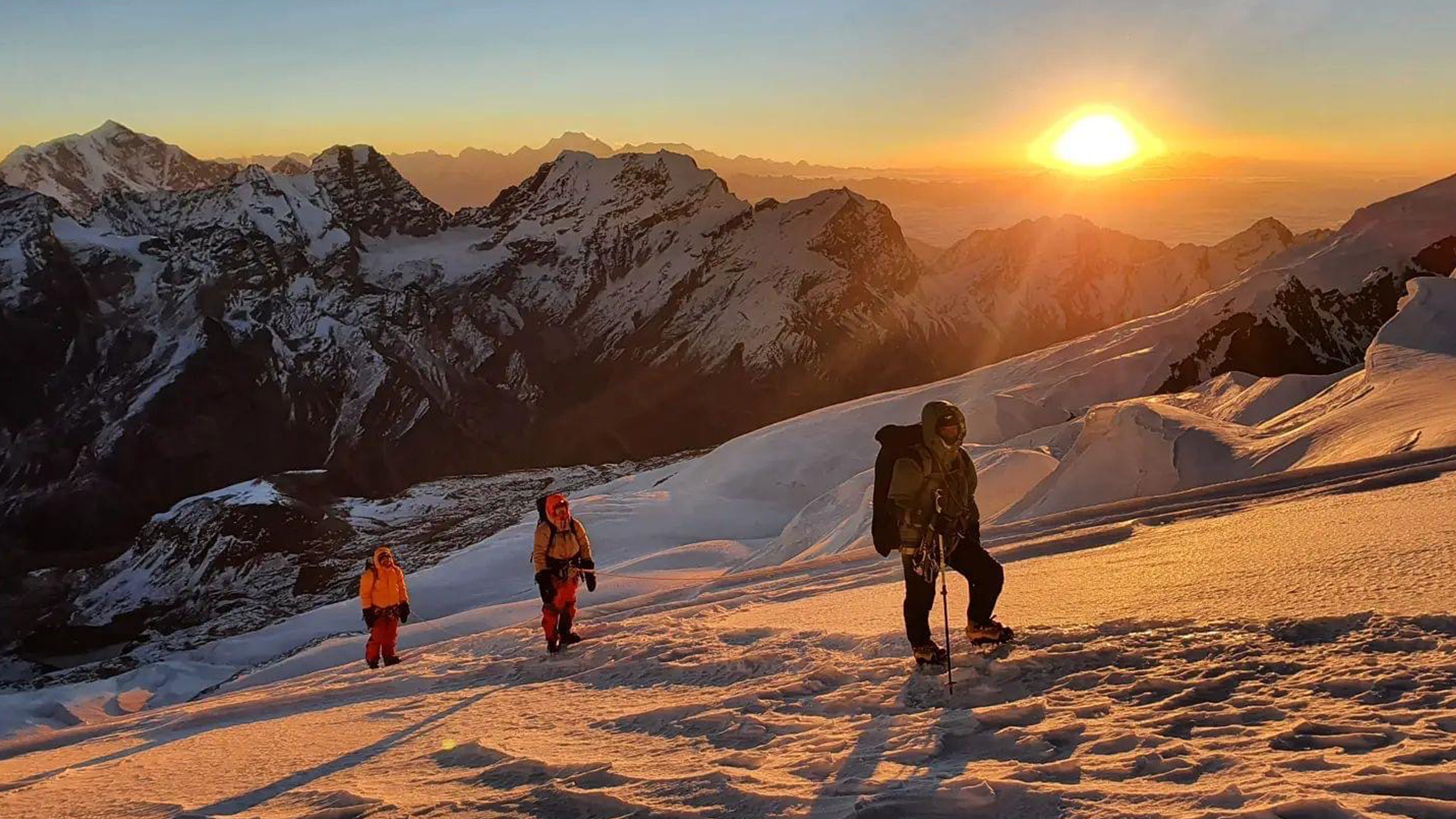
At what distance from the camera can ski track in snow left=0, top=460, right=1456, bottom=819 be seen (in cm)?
476

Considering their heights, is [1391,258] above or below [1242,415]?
above

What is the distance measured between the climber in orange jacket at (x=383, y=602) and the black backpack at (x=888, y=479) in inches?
432

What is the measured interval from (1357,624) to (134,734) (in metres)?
12.1

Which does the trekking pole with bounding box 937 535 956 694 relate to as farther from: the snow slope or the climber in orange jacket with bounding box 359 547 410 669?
the climber in orange jacket with bounding box 359 547 410 669

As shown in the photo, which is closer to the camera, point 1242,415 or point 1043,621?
point 1043,621

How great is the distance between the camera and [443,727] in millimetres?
8023

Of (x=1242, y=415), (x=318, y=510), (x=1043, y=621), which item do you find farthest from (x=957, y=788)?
(x=318, y=510)

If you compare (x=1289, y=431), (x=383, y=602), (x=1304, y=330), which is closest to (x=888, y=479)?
(x=383, y=602)

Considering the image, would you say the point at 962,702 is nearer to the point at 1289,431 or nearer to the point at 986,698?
the point at 986,698

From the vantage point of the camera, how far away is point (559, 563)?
1247cm

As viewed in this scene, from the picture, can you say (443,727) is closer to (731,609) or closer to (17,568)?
(731,609)

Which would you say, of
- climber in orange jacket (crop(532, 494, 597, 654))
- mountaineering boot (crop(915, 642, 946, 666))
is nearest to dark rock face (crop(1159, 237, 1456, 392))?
climber in orange jacket (crop(532, 494, 597, 654))

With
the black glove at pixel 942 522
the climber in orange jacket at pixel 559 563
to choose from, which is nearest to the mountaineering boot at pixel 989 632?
the black glove at pixel 942 522

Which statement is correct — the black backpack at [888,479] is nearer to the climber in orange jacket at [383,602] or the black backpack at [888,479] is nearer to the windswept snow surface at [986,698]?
the windswept snow surface at [986,698]
